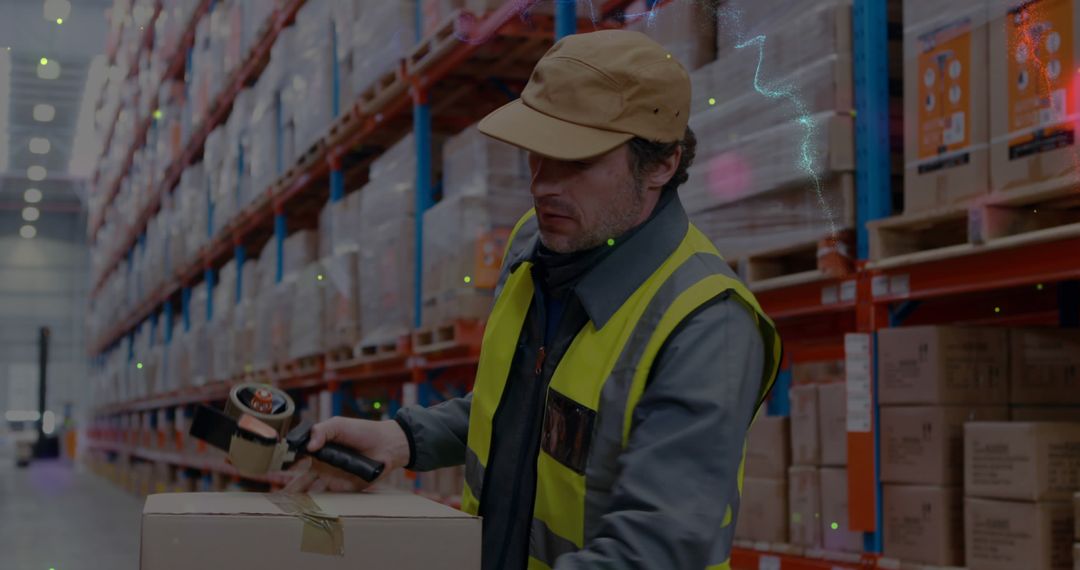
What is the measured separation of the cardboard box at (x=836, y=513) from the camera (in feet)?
11.4

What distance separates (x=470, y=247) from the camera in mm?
5422

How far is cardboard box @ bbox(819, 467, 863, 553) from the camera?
11.4 ft

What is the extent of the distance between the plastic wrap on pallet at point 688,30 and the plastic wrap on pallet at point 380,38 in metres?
2.58

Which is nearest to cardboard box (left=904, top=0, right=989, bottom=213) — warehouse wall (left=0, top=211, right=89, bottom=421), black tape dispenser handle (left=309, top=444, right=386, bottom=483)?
black tape dispenser handle (left=309, top=444, right=386, bottom=483)

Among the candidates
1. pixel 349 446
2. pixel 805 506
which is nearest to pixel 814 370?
pixel 805 506

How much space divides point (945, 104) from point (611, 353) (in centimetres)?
167

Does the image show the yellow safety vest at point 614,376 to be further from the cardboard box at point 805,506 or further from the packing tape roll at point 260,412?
the cardboard box at point 805,506

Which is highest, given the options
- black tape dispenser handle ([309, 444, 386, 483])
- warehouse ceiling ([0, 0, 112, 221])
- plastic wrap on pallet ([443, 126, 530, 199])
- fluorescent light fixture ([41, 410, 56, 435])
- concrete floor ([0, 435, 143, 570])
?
warehouse ceiling ([0, 0, 112, 221])

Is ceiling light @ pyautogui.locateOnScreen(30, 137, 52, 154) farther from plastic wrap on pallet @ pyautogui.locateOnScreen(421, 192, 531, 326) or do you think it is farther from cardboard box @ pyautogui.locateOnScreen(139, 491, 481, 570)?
cardboard box @ pyautogui.locateOnScreen(139, 491, 481, 570)

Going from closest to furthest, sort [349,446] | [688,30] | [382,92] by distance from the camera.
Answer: [349,446]
[688,30]
[382,92]

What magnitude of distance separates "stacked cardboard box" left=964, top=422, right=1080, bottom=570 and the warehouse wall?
32.0 meters

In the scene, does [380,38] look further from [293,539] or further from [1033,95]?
[293,539]

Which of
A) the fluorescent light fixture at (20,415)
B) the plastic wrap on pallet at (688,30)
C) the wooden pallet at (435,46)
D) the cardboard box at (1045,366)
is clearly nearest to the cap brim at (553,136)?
the cardboard box at (1045,366)

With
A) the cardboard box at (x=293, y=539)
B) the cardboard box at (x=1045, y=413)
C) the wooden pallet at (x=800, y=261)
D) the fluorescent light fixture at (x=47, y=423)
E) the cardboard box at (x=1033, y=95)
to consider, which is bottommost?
the fluorescent light fixture at (x=47, y=423)
